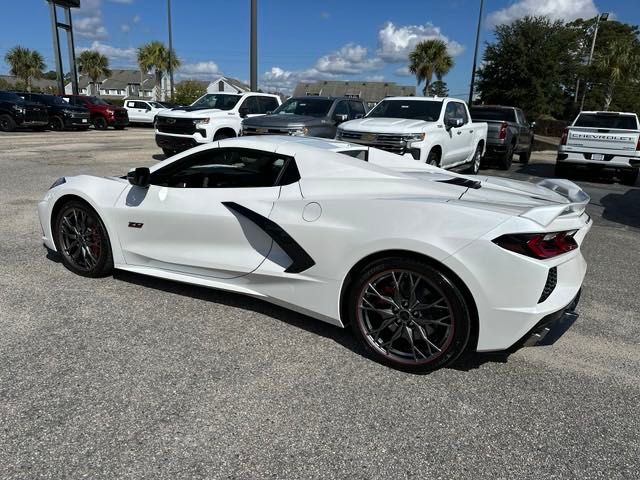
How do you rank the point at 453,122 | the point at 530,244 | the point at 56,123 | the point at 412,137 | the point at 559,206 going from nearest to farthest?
the point at 530,244, the point at 559,206, the point at 412,137, the point at 453,122, the point at 56,123

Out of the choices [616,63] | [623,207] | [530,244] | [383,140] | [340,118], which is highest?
[616,63]

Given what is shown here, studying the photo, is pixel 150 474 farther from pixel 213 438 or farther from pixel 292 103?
pixel 292 103

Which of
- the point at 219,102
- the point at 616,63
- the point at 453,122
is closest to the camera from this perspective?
the point at 453,122

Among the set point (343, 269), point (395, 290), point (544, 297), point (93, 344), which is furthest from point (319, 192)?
point (93, 344)

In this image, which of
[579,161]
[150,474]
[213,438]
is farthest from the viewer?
[579,161]

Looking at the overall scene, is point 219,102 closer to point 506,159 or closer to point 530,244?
point 506,159

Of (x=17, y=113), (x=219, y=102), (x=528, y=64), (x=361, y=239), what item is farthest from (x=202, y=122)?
(x=528, y=64)

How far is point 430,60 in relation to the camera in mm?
57312

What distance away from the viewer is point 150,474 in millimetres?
2289

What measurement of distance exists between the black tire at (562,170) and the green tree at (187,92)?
3821 cm

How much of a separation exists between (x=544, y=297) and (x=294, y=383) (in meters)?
1.55

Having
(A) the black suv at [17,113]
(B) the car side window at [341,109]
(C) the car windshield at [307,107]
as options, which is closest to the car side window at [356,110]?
→ (B) the car side window at [341,109]

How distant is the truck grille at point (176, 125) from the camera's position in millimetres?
12344

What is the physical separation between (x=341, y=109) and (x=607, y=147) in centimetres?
642
